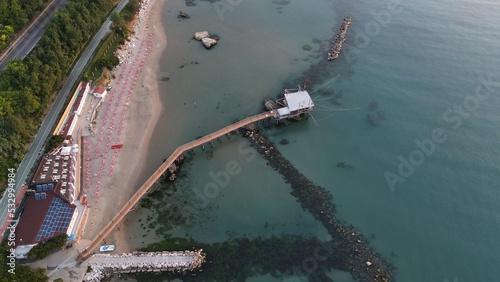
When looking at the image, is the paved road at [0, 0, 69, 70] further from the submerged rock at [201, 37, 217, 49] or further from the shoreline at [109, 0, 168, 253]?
the submerged rock at [201, 37, 217, 49]

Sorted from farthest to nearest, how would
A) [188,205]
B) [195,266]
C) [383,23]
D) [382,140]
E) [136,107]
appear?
[383,23]
[136,107]
[382,140]
[188,205]
[195,266]

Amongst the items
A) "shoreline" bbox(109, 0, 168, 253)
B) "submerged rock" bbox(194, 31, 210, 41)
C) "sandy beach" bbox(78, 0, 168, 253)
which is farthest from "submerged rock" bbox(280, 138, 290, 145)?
"submerged rock" bbox(194, 31, 210, 41)

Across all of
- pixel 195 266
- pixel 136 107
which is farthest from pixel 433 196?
pixel 136 107

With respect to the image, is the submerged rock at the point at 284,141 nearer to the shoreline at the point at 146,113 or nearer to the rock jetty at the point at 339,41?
the shoreline at the point at 146,113

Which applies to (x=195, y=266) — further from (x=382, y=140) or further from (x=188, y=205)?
(x=382, y=140)

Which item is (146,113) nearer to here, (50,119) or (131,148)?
(131,148)

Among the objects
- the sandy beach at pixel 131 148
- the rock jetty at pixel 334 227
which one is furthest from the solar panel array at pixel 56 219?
the rock jetty at pixel 334 227
